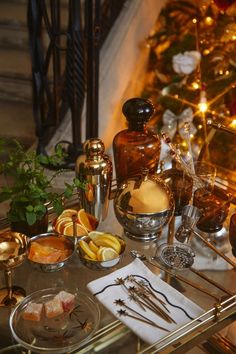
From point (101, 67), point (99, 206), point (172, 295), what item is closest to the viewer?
point (172, 295)

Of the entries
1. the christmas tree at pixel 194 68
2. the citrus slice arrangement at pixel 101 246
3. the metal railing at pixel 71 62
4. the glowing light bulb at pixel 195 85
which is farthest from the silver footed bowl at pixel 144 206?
the glowing light bulb at pixel 195 85

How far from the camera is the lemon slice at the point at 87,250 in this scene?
1.32 metres

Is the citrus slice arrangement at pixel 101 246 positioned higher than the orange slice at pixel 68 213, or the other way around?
the orange slice at pixel 68 213

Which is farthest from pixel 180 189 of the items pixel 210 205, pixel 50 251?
pixel 50 251

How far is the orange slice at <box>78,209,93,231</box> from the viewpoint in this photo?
1.47 meters

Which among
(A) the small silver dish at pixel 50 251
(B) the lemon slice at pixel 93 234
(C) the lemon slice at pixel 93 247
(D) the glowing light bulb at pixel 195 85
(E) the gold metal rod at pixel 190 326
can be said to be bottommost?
(E) the gold metal rod at pixel 190 326

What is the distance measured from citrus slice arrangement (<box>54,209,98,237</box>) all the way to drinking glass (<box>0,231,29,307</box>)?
12 cm

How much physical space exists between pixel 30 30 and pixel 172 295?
1.55m

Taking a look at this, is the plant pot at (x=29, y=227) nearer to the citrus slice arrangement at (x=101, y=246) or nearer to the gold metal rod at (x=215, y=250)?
the citrus slice arrangement at (x=101, y=246)

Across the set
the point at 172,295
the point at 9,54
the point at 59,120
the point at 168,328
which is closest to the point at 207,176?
the point at 172,295

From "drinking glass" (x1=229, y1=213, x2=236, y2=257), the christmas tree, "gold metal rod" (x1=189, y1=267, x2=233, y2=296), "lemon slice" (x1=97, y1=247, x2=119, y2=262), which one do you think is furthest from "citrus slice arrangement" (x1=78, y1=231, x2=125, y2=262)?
the christmas tree

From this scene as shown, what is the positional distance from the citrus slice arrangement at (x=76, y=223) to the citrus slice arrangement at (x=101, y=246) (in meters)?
0.04

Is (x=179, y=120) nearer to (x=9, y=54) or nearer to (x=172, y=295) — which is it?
(x=9, y=54)

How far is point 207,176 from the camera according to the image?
5.24ft
